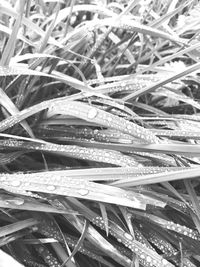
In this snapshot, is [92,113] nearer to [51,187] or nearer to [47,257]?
[51,187]

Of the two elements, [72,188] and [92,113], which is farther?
[92,113]

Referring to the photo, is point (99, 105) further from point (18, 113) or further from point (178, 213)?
point (178, 213)

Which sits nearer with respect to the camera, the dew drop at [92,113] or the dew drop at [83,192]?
the dew drop at [83,192]

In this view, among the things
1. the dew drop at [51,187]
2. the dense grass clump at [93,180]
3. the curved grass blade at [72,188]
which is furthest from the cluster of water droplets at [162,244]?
the dew drop at [51,187]

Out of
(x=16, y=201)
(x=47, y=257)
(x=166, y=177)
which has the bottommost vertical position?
(x=47, y=257)

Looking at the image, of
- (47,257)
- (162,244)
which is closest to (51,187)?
(47,257)

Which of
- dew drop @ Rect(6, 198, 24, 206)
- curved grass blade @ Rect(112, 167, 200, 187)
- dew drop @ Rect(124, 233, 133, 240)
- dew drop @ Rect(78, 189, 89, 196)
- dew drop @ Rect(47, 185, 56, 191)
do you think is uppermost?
curved grass blade @ Rect(112, 167, 200, 187)

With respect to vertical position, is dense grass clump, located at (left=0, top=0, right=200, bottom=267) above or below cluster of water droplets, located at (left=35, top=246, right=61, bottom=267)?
above

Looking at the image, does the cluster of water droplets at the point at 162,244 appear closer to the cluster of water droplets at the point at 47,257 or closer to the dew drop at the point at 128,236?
the dew drop at the point at 128,236

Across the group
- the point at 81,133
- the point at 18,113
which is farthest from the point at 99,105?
the point at 18,113

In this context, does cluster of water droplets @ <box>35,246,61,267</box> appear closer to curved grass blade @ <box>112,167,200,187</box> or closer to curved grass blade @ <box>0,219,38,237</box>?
curved grass blade @ <box>0,219,38,237</box>

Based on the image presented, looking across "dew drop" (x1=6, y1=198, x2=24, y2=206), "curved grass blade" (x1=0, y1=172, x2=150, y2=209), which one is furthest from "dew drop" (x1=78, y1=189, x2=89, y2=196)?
"dew drop" (x1=6, y1=198, x2=24, y2=206)

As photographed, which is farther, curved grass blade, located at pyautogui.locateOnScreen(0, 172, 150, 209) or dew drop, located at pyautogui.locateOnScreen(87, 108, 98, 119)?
dew drop, located at pyautogui.locateOnScreen(87, 108, 98, 119)
